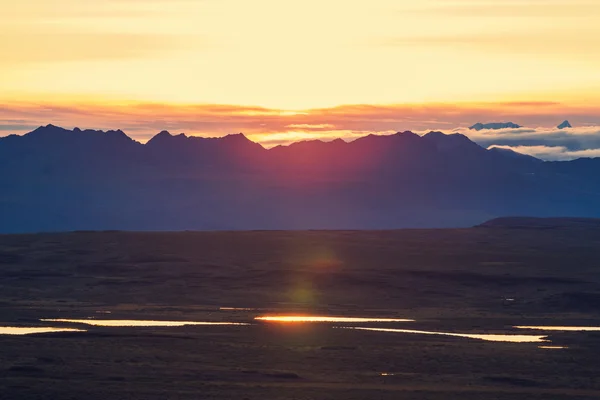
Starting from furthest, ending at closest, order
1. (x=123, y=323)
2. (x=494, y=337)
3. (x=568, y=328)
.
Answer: (x=568, y=328) < (x=123, y=323) < (x=494, y=337)

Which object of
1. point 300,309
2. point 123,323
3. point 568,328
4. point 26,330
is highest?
point 26,330

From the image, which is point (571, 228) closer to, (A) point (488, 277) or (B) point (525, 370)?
(A) point (488, 277)

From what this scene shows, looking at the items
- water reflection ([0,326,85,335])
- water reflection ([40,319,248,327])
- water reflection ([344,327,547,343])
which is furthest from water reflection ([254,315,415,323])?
water reflection ([0,326,85,335])

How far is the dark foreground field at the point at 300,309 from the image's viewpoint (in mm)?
46312

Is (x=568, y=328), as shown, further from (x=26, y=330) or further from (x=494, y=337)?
(x=26, y=330)

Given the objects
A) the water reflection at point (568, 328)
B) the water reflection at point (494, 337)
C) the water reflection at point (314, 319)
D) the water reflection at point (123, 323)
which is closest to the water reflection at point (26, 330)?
the water reflection at point (123, 323)

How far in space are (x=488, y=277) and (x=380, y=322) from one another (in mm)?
35350

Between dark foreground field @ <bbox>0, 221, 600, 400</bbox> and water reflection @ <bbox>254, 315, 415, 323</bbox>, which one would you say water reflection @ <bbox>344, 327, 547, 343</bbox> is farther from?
water reflection @ <bbox>254, 315, 415, 323</bbox>

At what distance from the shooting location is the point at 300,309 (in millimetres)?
84438

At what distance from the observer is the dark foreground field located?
4631 cm

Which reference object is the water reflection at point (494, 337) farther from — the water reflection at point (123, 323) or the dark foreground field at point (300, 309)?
the water reflection at point (123, 323)

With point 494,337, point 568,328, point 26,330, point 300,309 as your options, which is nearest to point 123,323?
point 26,330

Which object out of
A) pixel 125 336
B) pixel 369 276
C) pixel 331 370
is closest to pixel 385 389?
pixel 331 370

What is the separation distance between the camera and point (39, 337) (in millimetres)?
58312
